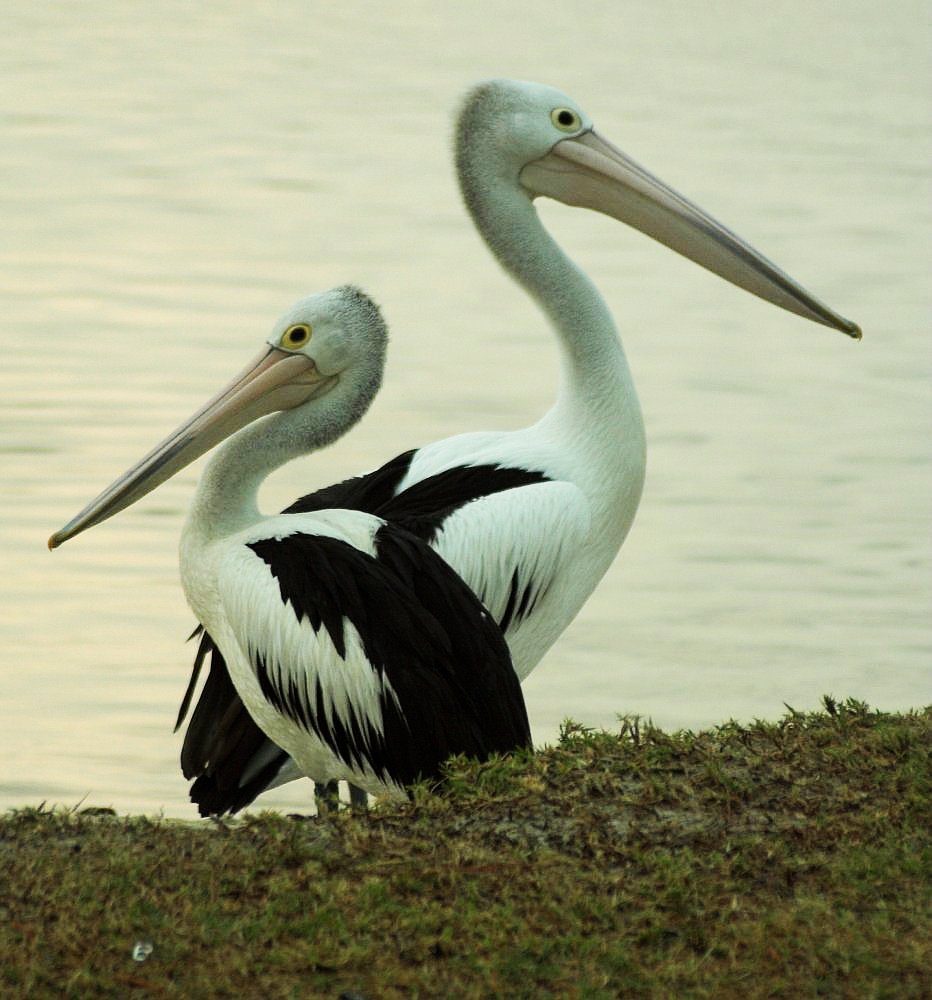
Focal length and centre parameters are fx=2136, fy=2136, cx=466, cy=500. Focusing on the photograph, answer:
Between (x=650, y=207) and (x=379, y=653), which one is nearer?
(x=379, y=653)

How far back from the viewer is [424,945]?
3678 millimetres

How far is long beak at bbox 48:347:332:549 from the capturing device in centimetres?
518

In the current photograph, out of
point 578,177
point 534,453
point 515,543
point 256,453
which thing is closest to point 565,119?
point 578,177

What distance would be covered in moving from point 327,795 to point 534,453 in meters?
1.10

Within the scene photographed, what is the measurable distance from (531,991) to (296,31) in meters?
23.7

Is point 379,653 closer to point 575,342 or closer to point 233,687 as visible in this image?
point 233,687

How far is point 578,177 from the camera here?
6.05 metres

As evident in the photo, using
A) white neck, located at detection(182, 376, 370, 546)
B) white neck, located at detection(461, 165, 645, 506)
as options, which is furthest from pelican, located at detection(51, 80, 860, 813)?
white neck, located at detection(182, 376, 370, 546)

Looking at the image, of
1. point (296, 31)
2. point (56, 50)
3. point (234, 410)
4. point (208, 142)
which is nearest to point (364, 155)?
point (208, 142)

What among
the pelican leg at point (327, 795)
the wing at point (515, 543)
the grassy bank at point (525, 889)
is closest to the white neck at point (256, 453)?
the wing at point (515, 543)

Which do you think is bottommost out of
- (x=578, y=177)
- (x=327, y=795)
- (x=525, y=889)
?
(x=327, y=795)

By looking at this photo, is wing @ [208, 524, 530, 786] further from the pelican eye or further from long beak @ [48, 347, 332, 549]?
the pelican eye

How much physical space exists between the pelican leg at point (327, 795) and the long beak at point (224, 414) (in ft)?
2.78

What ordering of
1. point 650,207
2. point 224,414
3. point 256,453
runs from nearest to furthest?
point 256,453
point 224,414
point 650,207
